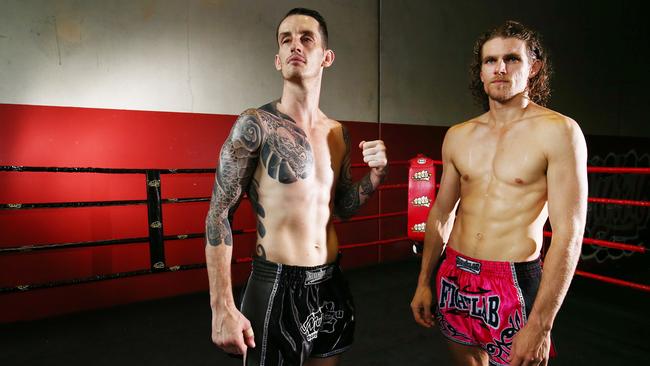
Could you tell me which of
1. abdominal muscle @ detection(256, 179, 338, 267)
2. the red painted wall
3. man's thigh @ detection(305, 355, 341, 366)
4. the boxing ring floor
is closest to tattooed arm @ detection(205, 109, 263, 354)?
abdominal muscle @ detection(256, 179, 338, 267)

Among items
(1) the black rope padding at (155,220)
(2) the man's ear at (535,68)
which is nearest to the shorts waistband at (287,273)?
(2) the man's ear at (535,68)

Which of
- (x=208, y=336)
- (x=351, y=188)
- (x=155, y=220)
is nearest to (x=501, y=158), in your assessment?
(x=351, y=188)

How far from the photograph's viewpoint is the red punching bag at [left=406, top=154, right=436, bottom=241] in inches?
101

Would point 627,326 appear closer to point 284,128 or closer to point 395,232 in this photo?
point 395,232

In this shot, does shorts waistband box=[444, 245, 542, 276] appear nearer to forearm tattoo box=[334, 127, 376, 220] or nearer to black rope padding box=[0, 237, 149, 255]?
forearm tattoo box=[334, 127, 376, 220]

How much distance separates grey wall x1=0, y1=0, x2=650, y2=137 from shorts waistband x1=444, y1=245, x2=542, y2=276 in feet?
8.93

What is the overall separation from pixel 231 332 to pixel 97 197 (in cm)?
247

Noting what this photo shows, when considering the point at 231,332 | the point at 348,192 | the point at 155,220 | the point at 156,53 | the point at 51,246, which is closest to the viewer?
the point at 231,332

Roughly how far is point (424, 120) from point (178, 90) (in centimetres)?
303

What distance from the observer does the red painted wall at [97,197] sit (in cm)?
267

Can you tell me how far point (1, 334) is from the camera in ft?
8.21

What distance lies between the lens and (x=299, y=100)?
127 cm

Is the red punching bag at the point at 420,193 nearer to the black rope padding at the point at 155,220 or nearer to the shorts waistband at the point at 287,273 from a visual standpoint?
the shorts waistband at the point at 287,273

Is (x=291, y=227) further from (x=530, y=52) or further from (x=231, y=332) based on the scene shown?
(x=530, y=52)
